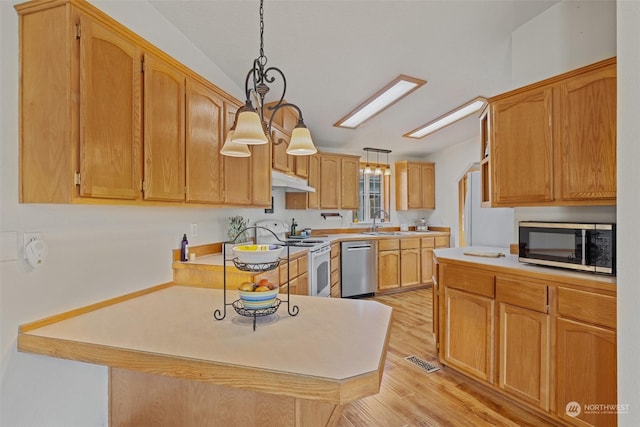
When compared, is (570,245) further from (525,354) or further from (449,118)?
(449,118)

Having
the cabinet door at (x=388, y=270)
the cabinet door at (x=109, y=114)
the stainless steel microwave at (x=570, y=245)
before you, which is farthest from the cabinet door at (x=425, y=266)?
the cabinet door at (x=109, y=114)

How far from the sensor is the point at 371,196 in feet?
18.0

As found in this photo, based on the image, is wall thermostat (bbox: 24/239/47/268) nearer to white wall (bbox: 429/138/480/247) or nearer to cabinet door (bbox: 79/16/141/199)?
cabinet door (bbox: 79/16/141/199)

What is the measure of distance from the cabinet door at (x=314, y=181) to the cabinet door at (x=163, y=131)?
2864 millimetres

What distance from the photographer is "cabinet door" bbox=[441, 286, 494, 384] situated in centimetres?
208

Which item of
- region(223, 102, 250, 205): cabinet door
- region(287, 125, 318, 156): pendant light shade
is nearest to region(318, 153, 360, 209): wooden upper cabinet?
region(223, 102, 250, 205): cabinet door

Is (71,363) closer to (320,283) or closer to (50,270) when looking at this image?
(50,270)

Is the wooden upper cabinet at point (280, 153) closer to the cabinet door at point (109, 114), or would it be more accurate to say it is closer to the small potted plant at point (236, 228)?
the small potted plant at point (236, 228)

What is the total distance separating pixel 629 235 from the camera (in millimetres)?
803

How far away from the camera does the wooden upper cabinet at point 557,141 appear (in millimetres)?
1721

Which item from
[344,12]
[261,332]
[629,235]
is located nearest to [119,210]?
[261,332]

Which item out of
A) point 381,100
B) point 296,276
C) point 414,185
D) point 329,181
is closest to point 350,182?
point 329,181

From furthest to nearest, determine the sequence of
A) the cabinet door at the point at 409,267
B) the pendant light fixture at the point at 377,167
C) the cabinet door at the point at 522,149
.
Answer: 1. the pendant light fixture at the point at 377,167
2. the cabinet door at the point at 409,267
3. the cabinet door at the point at 522,149

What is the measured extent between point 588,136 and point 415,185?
3.59 meters
